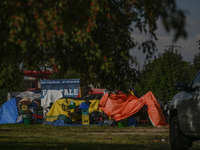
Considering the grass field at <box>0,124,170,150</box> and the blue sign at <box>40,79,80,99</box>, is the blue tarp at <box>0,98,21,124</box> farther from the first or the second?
the grass field at <box>0,124,170,150</box>

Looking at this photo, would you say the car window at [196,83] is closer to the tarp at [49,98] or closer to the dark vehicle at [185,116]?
the dark vehicle at [185,116]

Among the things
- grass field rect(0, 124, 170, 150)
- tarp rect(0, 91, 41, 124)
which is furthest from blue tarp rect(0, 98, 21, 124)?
grass field rect(0, 124, 170, 150)

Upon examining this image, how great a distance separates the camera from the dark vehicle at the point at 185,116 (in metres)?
7.30

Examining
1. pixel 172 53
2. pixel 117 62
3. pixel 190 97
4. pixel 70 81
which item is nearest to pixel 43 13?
pixel 117 62

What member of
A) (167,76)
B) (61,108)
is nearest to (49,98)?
(61,108)

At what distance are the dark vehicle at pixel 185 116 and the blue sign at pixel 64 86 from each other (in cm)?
1876

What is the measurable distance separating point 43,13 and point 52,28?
227 mm

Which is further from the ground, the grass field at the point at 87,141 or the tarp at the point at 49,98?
the tarp at the point at 49,98

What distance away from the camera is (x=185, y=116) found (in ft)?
25.4

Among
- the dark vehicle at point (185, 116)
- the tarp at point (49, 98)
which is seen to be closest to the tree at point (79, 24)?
the dark vehicle at point (185, 116)

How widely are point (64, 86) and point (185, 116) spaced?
20260mm

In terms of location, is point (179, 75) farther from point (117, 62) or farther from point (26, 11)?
point (26, 11)

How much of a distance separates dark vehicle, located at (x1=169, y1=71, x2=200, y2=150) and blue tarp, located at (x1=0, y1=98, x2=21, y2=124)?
67.9 feet

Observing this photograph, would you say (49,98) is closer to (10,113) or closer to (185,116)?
(10,113)
